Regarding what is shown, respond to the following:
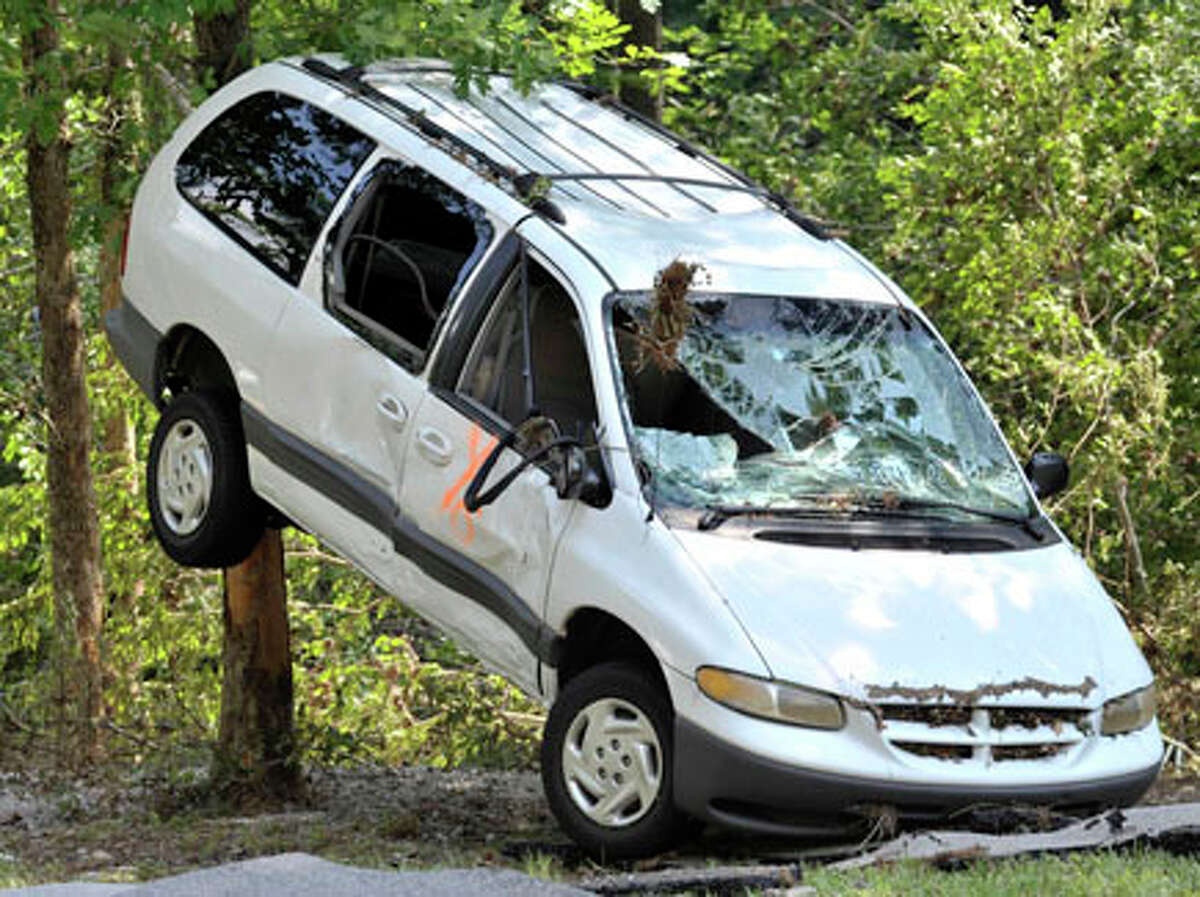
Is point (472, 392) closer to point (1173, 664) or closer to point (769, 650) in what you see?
point (769, 650)

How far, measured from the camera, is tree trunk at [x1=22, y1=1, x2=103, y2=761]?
15.7 meters

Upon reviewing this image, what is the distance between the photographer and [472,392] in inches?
319

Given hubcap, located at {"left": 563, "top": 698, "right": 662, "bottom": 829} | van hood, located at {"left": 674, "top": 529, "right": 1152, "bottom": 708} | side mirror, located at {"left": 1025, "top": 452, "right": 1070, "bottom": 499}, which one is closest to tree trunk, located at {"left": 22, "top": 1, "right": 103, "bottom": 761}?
hubcap, located at {"left": 563, "top": 698, "right": 662, "bottom": 829}

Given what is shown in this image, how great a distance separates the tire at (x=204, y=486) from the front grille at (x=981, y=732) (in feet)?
11.7

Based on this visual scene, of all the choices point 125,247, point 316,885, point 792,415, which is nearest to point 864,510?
point 792,415

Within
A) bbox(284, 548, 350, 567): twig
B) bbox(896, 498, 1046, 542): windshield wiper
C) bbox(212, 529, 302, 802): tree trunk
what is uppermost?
bbox(896, 498, 1046, 542): windshield wiper

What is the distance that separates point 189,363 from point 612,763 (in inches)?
139

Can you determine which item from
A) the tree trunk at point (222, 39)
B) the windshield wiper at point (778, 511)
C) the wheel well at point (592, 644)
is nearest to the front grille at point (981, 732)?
the windshield wiper at point (778, 511)

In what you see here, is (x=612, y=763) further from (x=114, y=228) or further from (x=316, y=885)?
(x=114, y=228)

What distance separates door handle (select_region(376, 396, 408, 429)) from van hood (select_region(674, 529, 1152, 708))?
1.55 m

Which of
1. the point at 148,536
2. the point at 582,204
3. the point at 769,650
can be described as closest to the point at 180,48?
the point at 582,204

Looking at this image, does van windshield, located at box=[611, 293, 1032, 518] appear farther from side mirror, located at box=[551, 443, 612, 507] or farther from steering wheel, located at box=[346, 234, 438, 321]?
steering wheel, located at box=[346, 234, 438, 321]

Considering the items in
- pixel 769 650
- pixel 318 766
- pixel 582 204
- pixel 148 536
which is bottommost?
pixel 148 536

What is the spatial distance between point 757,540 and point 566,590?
73 centimetres
